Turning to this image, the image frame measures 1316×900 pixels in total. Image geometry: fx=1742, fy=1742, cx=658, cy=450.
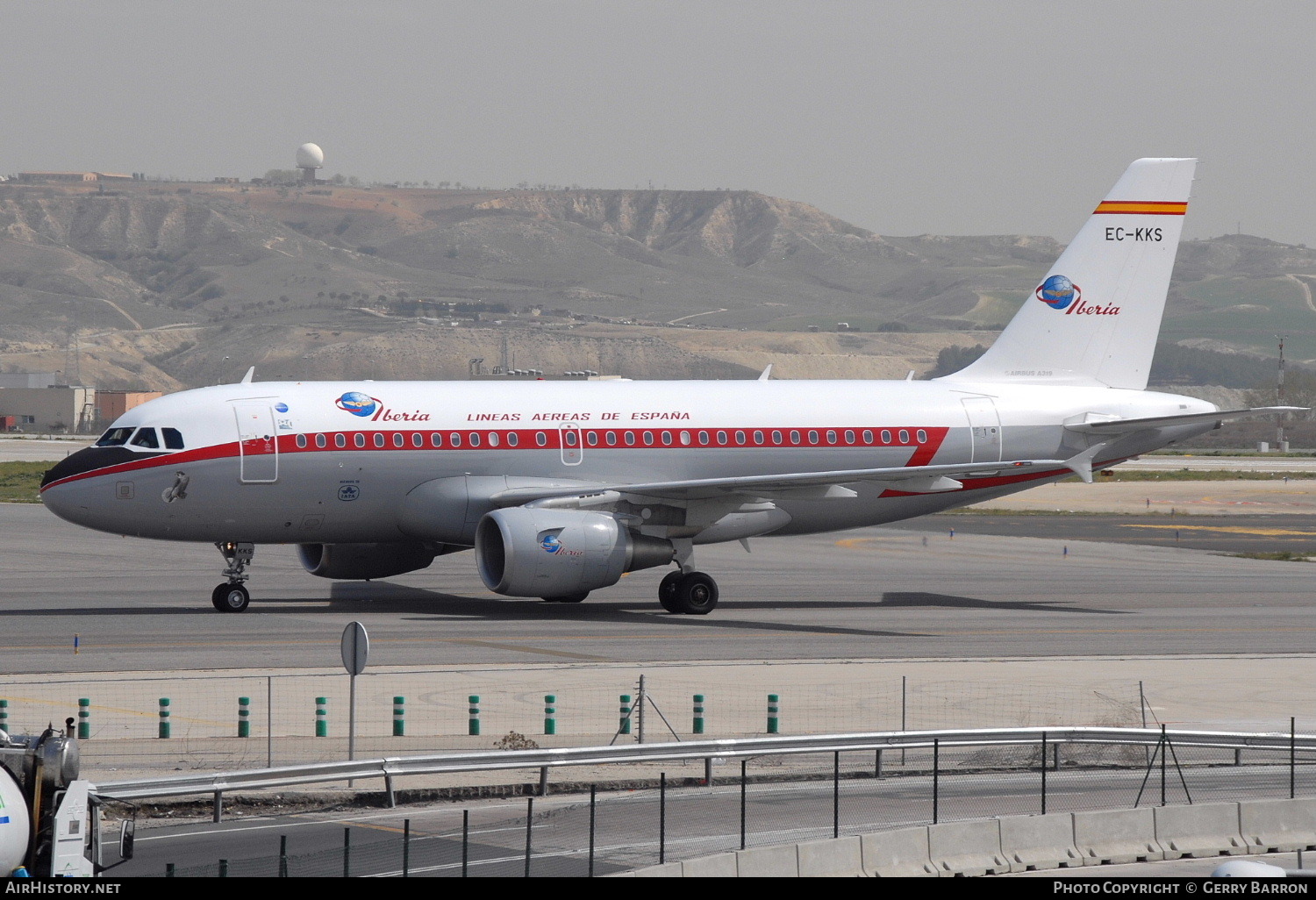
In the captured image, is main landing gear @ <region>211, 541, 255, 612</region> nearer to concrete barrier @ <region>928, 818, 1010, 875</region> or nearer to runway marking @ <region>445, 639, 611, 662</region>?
runway marking @ <region>445, 639, 611, 662</region>

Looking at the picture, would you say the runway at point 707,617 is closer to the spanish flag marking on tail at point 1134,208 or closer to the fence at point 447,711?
the fence at point 447,711

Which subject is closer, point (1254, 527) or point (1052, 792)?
point (1052, 792)

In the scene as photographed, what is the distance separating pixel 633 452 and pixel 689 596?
12.3ft

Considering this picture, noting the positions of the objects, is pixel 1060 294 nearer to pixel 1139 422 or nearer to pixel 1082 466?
pixel 1139 422

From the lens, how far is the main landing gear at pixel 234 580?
39906mm

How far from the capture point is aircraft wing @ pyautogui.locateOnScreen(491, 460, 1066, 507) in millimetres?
39281

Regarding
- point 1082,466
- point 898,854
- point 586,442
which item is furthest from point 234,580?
point 898,854

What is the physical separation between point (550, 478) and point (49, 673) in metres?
14.0

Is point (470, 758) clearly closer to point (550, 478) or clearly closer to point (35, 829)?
point (35, 829)

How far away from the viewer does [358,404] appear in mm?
40406

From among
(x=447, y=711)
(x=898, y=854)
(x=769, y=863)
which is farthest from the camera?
(x=447, y=711)

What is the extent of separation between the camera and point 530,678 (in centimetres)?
3050
